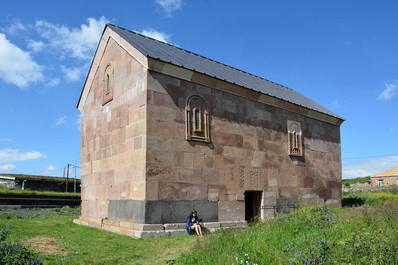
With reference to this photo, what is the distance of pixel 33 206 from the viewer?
68.5 feet

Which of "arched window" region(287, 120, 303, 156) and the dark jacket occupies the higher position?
"arched window" region(287, 120, 303, 156)

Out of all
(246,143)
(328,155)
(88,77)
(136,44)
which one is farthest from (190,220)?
(328,155)

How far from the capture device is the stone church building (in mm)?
11719

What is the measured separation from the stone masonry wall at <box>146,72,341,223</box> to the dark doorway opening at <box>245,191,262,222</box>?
0.29 metres

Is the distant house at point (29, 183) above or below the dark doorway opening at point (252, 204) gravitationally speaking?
above

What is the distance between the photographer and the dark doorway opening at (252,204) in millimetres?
14969

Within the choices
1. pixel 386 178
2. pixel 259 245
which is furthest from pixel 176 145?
pixel 386 178

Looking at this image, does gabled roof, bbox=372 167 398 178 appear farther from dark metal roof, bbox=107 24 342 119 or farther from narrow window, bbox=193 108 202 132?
narrow window, bbox=193 108 202 132

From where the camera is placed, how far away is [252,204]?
15.1 metres

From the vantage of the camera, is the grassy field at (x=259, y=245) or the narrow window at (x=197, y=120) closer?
the grassy field at (x=259, y=245)

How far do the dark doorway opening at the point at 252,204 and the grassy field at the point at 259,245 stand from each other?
15.0 feet

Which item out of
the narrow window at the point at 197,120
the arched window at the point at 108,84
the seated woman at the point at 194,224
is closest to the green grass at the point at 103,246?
the seated woman at the point at 194,224

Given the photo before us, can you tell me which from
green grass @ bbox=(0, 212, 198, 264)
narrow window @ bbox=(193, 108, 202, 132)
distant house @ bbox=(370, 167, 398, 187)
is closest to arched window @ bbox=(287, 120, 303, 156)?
narrow window @ bbox=(193, 108, 202, 132)

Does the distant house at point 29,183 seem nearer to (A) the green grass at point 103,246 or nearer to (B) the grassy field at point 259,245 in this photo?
(A) the green grass at point 103,246
